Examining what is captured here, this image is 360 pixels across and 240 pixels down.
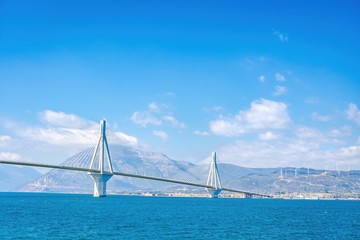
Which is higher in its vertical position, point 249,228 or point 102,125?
point 102,125

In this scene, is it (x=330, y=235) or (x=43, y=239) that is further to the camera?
(x=330, y=235)

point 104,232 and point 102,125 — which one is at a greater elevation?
point 102,125

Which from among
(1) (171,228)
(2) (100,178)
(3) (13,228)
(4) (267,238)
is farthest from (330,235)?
(2) (100,178)

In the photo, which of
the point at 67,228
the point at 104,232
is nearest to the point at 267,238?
the point at 104,232

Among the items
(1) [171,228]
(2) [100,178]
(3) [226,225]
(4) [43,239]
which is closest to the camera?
(4) [43,239]

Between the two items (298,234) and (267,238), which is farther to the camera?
(298,234)

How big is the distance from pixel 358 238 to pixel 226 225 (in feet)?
50.1

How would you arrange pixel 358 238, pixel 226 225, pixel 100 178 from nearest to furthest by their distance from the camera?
1. pixel 358 238
2. pixel 226 225
3. pixel 100 178

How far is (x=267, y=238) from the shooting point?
42688mm

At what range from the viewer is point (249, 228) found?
51219mm

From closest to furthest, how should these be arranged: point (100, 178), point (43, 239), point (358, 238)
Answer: point (43, 239)
point (358, 238)
point (100, 178)

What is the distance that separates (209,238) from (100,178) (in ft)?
248

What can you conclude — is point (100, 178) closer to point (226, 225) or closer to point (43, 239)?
point (226, 225)

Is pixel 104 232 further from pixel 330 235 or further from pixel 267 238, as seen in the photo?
pixel 330 235
